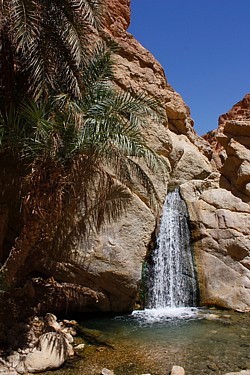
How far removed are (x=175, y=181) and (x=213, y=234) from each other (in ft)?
16.4

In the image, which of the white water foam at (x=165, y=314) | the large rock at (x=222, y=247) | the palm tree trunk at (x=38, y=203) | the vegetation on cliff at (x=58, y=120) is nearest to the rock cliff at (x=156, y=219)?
the large rock at (x=222, y=247)

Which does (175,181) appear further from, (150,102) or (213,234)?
(150,102)

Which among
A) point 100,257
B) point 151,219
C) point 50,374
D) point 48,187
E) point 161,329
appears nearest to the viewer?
point 50,374

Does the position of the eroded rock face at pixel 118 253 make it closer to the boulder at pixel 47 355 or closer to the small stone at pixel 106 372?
the boulder at pixel 47 355

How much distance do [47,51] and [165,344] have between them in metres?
7.75

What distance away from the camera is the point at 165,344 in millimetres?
8875

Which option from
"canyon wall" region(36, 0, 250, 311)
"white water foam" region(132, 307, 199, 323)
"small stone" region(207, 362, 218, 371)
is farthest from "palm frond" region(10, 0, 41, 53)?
"white water foam" region(132, 307, 199, 323)

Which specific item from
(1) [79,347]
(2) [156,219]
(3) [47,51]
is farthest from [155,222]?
(3) [47,51]

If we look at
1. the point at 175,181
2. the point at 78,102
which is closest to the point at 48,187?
the point at 78,102

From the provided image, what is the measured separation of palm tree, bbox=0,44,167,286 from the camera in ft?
26.1

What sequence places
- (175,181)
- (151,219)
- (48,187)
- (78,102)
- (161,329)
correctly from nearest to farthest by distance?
(48,187)
(78,102)
(161,329)
(151,219)
(175,181)

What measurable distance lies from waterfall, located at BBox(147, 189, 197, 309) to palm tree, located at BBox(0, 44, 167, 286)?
14.7 ft

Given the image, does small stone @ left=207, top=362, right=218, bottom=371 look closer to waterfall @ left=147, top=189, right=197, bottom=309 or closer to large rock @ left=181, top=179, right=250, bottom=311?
large rock @ left=181, top=179, right=250, bottom=311

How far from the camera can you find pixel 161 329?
10.2 m
